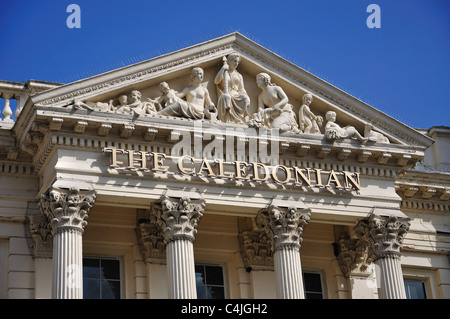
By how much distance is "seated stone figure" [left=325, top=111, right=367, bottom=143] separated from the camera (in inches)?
1436

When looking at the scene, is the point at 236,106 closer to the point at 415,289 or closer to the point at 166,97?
the point at 166,97

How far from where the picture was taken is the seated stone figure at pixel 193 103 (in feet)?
117

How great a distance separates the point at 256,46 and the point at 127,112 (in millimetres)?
4867

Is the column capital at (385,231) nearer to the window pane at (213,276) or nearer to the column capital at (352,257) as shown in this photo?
the column capital at (352,257)

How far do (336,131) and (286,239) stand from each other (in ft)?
12.6

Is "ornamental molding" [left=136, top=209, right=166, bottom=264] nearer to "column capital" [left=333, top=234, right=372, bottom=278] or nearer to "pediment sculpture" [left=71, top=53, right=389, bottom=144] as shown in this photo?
"pediment sculpture" [left=71, top=53, right=389, bottom=144]

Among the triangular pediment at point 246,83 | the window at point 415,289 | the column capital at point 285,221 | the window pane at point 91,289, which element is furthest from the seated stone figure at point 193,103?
the window at point 415,289

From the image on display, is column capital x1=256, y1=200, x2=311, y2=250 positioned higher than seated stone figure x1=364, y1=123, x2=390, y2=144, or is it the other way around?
seated stone figure x1=364, y1=123, x2=390, y2=144

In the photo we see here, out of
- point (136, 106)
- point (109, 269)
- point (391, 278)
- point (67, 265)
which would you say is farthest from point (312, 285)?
point (67, 265)

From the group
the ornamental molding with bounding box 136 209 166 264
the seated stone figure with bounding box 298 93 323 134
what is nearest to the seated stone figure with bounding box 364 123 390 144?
the seated stone figure with bounding box 298 93 323 134

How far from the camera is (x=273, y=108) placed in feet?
120

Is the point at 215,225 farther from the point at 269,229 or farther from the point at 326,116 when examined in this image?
the point at 326,116

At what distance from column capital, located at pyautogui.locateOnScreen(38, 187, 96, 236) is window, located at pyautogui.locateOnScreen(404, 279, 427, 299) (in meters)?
11.8

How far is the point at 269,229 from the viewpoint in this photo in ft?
117
